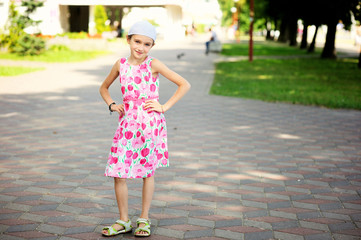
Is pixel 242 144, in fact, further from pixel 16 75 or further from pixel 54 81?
pixel 16 75

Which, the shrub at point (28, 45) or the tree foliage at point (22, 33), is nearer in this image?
the tree foliage at point (22, 33)

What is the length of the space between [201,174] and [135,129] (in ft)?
6.25

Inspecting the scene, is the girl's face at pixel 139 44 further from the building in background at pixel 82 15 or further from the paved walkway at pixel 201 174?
the building in background at pixel 82 15

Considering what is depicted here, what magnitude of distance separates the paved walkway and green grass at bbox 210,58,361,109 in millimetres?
1447

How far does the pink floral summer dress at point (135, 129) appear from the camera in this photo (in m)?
3.33

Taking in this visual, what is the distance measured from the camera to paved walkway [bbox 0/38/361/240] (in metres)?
3.68

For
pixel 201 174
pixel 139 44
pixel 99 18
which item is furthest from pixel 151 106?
pixel 99 18

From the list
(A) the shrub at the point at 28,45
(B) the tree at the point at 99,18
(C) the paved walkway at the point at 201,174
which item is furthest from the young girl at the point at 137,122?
(B) the tree at the point at 99,18

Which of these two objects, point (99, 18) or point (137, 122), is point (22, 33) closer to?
point (137, 122)

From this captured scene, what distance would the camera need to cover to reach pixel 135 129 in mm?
3350

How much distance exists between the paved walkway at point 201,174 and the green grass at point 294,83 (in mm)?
1447

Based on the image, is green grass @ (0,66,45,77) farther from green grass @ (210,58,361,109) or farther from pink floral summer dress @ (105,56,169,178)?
pink floral summer dress @ (105,56,169,178)

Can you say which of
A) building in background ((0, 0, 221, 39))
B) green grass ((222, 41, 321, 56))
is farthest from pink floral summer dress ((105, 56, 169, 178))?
building in background ((0, 0, 221, 39))

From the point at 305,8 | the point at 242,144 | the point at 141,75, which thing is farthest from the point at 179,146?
the point at 305,8
